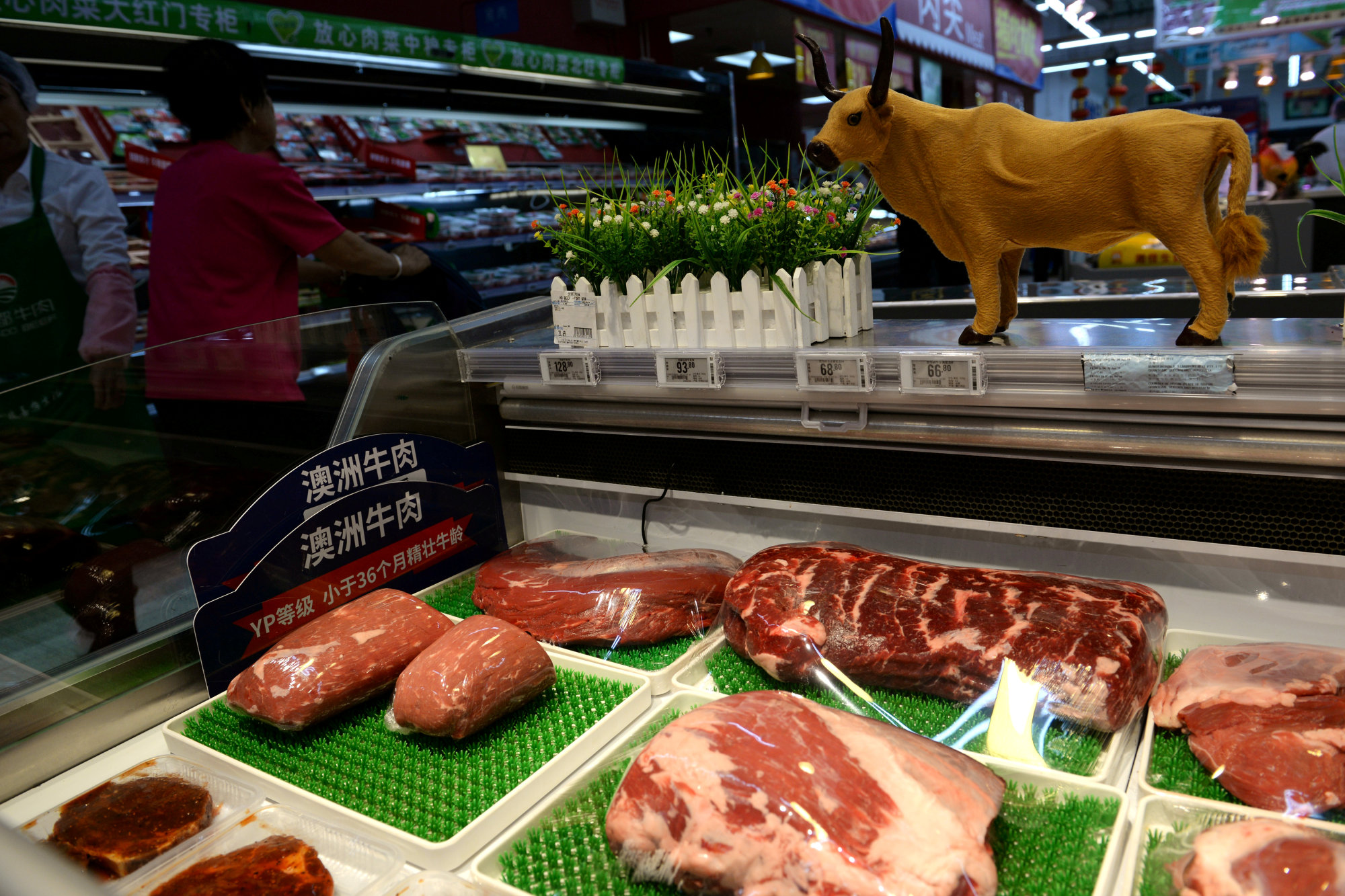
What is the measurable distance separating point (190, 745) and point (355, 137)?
12.4 ft

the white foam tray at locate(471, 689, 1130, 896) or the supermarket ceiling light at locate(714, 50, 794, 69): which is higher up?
the supermarket ceiling light at locate(714, 50, 794, 69)

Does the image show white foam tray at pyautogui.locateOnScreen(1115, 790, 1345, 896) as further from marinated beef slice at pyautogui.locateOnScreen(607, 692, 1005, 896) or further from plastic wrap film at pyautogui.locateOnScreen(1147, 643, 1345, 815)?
marinated beef slice at pyautogui.locateOnScreen(607, 692, 1005, 896)

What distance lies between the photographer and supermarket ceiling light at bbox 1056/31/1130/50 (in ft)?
39.1

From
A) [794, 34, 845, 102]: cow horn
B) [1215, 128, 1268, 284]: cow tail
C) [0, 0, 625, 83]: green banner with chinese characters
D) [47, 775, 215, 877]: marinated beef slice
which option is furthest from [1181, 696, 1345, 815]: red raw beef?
[0, 0, 625, 83]: green banner with chinese characters

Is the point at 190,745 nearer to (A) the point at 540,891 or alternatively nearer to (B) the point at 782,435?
(A) the point at 540,891

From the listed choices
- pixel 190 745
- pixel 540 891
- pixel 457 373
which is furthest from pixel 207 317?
pixel 540 891

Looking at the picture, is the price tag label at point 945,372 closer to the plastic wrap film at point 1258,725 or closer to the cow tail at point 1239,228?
the cow tail at point 1239,228

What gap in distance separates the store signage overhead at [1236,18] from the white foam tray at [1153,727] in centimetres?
722

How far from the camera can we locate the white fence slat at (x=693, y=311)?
6.03 ft

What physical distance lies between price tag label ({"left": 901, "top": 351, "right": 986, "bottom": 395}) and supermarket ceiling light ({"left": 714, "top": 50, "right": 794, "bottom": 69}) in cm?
582

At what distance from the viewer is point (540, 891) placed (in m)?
1.14

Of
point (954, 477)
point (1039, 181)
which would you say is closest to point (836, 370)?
point (954, 477)

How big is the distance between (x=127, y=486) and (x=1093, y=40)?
14071 mm

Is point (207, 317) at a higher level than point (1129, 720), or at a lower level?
higher
